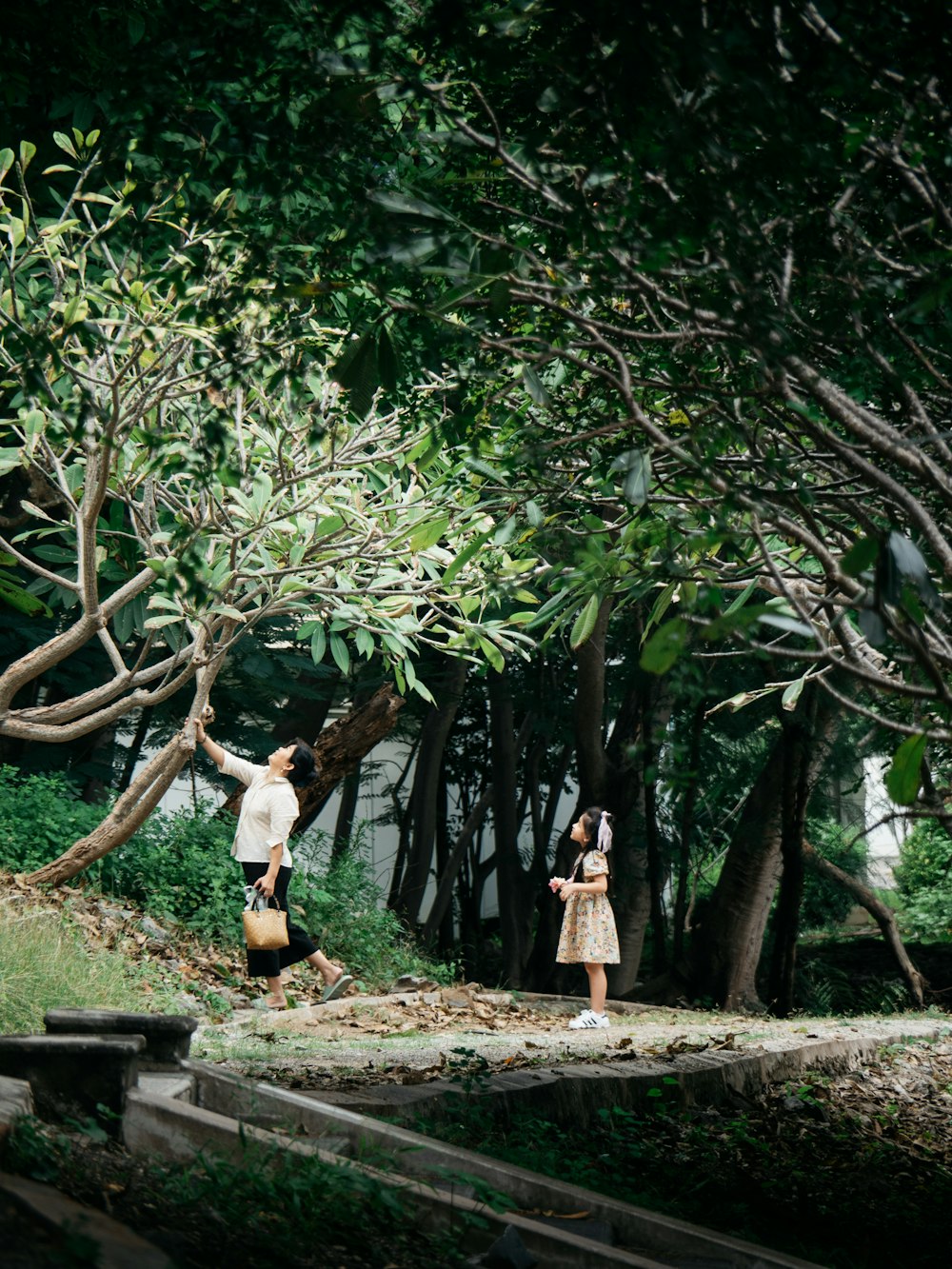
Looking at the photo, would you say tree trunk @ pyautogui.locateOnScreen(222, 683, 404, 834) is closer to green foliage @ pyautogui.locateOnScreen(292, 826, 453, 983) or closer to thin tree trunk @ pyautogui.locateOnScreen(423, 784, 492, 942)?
green foliage @ pyautogui.locateOnScreen(292, 826, 453, 983)

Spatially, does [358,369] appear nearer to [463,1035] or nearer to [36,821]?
[463,1035]

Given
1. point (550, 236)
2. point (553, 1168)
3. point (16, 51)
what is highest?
point (16, 51)

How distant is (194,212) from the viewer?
146 inches

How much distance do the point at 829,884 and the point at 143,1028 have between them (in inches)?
576

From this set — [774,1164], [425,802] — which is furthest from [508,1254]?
[425,802]

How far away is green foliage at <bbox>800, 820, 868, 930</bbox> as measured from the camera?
18.0 m

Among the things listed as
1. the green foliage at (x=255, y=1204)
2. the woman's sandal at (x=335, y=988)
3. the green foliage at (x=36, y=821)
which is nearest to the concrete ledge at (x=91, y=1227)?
the green foliage at (x=255, y=1204)

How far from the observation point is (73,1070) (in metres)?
4.21

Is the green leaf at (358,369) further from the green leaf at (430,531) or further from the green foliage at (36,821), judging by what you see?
the green foliage at (36,821)

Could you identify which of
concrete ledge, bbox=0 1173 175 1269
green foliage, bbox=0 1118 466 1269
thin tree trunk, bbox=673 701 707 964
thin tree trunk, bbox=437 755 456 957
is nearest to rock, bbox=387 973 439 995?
thin tree trunk, bbox=673 701 707 964

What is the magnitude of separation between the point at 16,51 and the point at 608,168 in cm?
237

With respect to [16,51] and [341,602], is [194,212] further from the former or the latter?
[341,602]

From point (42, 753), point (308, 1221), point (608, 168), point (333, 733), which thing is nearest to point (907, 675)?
point (608, 168)

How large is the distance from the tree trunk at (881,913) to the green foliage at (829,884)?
2.65m
